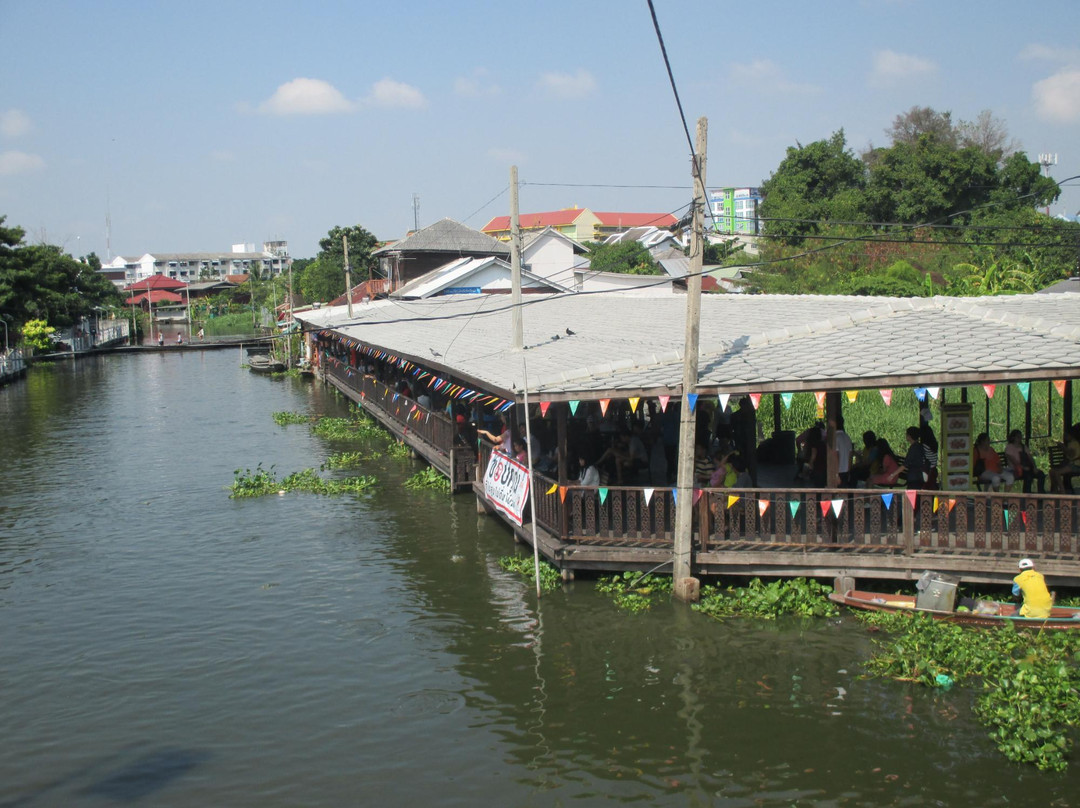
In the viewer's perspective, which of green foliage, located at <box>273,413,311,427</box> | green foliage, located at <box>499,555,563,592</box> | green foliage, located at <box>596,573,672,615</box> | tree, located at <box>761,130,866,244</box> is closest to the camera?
green foliage, located at <box>596,573,672,615</box>

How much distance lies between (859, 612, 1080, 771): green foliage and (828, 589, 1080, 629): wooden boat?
0.12 meters

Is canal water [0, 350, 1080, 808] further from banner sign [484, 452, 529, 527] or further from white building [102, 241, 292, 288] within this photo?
white building [102, 241, 292, 288]

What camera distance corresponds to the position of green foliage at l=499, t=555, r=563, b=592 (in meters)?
14.8

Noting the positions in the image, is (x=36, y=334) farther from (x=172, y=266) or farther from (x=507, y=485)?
(x=172, y=266)

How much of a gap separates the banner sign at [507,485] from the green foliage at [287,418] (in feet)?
62.6

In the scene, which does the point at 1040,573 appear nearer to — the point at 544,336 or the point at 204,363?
the point at 544,336

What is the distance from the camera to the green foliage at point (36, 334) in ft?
217

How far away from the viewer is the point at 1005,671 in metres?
10.5

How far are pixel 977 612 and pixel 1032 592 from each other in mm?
685

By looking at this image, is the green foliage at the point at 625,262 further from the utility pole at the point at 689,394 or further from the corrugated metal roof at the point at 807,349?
the utility pole at the point at 689,394

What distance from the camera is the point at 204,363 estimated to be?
6544cm

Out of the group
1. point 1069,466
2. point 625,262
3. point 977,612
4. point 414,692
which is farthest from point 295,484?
point 625,262

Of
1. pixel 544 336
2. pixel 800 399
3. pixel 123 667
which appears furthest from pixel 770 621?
pixel 800 399

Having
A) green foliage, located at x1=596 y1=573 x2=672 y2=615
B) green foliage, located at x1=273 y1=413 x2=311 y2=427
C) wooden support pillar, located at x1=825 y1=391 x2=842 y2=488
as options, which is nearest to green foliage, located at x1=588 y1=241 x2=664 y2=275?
green foliage, located at x1=273 y1=413 x2=311 y2=427
